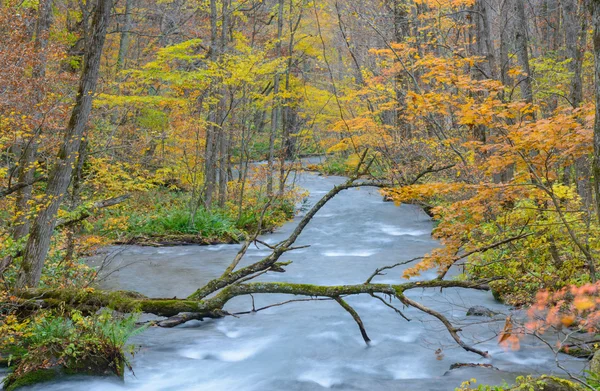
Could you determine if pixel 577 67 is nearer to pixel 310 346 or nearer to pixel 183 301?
pixel 310 346

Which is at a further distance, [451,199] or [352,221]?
[352,221]

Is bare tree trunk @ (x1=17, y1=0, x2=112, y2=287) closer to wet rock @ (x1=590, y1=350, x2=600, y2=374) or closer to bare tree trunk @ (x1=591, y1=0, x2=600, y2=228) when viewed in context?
bare tree trunk @ (x1=591, y1=0, x2=600, y2=228)

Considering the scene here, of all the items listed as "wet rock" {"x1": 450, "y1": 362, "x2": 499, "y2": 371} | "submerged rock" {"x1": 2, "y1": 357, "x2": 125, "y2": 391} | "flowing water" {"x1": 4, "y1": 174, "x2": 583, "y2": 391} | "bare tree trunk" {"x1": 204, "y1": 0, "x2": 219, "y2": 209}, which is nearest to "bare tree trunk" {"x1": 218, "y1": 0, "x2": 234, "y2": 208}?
"bare tree trunk" {"x1": 204, "y1": 0, "x2": 219, "y2": 209}

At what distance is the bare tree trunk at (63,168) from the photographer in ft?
21.8

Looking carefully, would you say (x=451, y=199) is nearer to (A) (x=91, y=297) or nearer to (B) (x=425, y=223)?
(B) (x=425, y=223)

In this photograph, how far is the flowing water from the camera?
6020 mm

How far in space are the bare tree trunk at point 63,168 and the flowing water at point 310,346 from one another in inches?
59.4

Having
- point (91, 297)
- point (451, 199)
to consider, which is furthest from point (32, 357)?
point (451, 199)

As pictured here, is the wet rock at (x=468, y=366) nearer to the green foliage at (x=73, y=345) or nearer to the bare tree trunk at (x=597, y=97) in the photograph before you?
the bare tree trunk at (x=597, y=97)

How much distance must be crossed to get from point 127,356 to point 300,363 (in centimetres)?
223

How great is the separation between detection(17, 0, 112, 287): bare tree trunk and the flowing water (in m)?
1.51

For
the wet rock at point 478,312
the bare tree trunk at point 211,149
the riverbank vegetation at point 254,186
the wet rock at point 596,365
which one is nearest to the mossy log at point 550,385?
the riverbank vegetation at point 254,186

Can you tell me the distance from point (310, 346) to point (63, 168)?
13.8 feet

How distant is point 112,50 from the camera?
2339 centimetres
